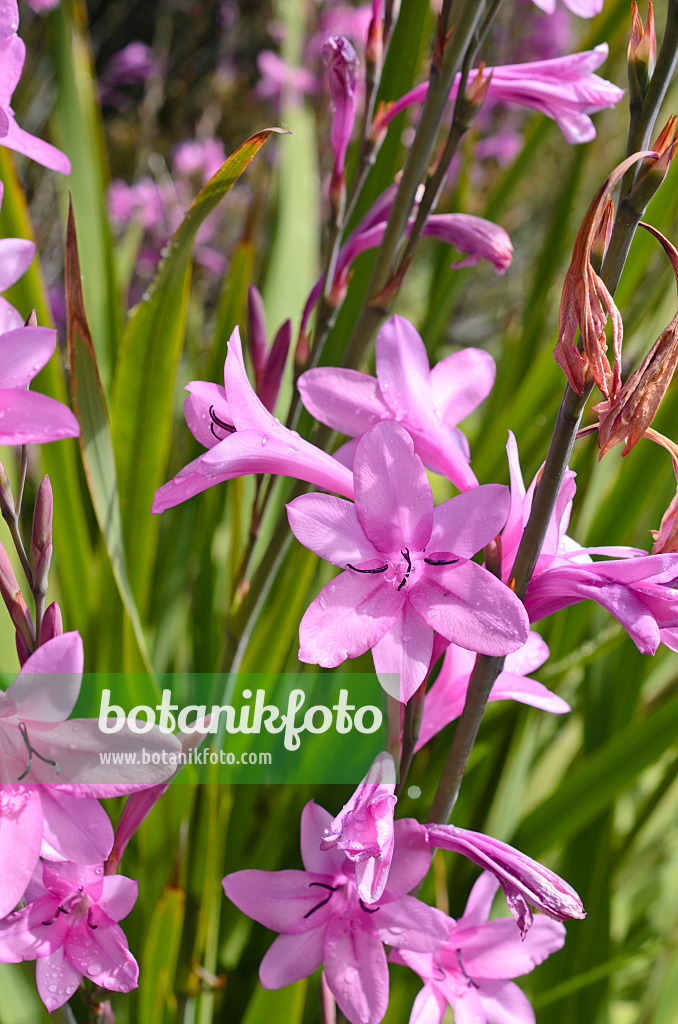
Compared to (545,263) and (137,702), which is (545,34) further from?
(137,702)

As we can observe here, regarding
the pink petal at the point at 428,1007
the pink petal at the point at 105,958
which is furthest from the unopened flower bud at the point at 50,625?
the pink petal at the point at 428,1007

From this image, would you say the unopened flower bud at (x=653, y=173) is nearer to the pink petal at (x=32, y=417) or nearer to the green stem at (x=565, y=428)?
the green stem at (x=565, y=428)

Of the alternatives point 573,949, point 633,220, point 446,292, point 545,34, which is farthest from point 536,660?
point 545,34

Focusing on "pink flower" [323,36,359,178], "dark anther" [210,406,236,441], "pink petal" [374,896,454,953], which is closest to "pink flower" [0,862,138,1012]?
"pink petal" [374,896,454,953]

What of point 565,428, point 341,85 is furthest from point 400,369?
point 341,85

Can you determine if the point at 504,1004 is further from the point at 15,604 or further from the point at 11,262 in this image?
the point at 11,262

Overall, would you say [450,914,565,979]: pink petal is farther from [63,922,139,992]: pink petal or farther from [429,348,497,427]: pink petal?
[429,348,497,427]: pink petal
